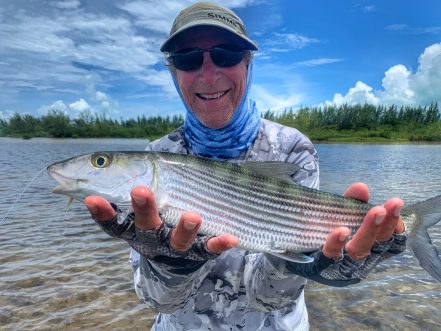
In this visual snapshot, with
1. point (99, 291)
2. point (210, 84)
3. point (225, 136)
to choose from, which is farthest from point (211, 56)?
point (99, 291)

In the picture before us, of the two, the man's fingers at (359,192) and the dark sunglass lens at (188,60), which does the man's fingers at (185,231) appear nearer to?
the man's fingers at (359,192)

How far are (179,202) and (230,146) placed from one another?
98 cm

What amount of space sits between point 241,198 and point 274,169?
354 millimetres

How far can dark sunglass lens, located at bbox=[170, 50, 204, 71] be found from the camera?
3.41m

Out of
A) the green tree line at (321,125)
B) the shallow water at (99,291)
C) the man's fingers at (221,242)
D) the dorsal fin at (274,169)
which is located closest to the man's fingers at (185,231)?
the man's fingers at (221,242)

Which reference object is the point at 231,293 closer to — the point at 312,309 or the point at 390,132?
the point at 312,309

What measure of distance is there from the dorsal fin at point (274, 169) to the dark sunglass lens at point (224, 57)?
0.90 meters

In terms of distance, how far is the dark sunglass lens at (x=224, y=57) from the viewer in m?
3.37

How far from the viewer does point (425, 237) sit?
2967 millimetres

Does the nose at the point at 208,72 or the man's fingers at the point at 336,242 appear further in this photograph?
the nose at the point at 208,72

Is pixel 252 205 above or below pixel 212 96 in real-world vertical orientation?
below

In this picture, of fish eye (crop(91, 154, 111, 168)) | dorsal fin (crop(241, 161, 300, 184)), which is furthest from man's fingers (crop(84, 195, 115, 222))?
dorsal fin (crop(241, 161, 300, 184))

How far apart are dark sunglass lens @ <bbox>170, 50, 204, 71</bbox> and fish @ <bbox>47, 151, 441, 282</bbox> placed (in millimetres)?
913

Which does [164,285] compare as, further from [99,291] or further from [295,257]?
[99,291]
